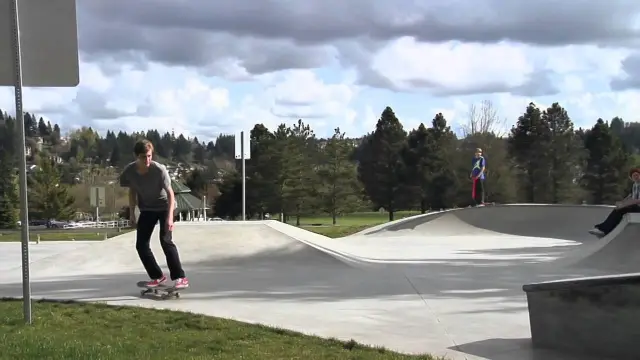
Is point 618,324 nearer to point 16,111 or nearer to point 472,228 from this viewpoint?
point 16,111

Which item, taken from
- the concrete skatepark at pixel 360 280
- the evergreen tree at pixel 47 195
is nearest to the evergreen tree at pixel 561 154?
the concrete skatepark at pixel 360 280

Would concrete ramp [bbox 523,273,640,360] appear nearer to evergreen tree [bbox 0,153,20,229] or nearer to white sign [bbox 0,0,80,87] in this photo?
white sign [bbox 0,0,80,87]

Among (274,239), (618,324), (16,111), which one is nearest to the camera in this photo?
(618,324)

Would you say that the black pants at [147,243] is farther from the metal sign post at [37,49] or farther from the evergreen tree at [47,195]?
the evergreen tree at [47,195]

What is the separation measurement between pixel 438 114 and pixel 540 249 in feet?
152

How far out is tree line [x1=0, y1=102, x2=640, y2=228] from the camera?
50625 millimetres

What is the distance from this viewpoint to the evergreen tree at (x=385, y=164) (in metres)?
59.8

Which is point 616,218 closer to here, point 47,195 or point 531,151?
point 531,151

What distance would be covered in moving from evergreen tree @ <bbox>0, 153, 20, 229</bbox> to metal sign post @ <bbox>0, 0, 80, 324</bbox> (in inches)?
1982

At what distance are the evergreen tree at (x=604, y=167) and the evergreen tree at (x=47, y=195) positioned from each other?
41.6m

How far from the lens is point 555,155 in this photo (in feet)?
169

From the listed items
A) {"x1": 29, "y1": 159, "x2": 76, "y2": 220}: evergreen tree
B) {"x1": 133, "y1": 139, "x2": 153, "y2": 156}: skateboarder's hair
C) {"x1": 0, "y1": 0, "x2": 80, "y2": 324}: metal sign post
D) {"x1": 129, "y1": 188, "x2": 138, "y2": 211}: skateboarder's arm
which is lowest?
{"x1": 29, "y1": 159, "x2": 76, "y2": 220}: evergreen tree

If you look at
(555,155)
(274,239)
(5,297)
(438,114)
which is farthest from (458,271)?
(438,114)

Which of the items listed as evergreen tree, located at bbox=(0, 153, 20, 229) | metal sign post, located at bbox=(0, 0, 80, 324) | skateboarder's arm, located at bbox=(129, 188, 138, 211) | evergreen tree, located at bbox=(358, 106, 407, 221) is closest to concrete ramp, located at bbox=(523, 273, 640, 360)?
metal sign post, located at bbox=(0, 0, 80, 324)
